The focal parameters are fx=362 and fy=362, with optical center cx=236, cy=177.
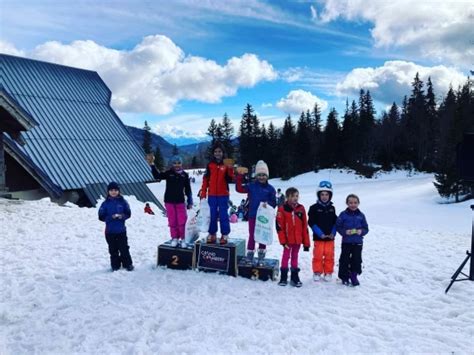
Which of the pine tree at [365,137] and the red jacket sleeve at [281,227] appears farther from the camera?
the pine tree at [365,137]

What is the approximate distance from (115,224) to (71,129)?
1251 centimetres

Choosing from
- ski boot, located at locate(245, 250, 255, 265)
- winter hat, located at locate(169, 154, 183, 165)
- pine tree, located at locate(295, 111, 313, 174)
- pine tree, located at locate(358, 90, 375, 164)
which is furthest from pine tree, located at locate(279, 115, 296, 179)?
ski boot, located at locate(245, 250, 255, 265)

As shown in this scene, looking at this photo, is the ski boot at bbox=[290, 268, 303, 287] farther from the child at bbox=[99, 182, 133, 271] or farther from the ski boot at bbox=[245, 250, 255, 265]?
the child at bbox=[99, 182, 133, 271]

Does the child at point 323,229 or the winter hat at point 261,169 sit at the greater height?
the winter hat at point 261,169

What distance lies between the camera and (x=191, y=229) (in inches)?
305

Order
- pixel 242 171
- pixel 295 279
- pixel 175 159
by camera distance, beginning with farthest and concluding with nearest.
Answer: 1. pixel 175 159
2. pixel 242 171
3. pixel 295 279

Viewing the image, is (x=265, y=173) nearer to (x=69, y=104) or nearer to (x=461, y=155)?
(x=461, y=155)

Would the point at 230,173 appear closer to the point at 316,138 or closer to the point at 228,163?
the point at 228,163

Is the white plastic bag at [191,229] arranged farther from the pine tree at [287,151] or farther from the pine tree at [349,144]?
the pine tree at [349,144]

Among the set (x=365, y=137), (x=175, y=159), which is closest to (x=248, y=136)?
(x=365, y=137)

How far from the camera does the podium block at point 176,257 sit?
7191 mm

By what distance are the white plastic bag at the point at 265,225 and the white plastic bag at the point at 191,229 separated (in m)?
1.49

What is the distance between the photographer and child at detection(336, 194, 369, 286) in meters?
6.76

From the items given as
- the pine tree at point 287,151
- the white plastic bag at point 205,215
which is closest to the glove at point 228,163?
the white plastic bag at point 205,215
